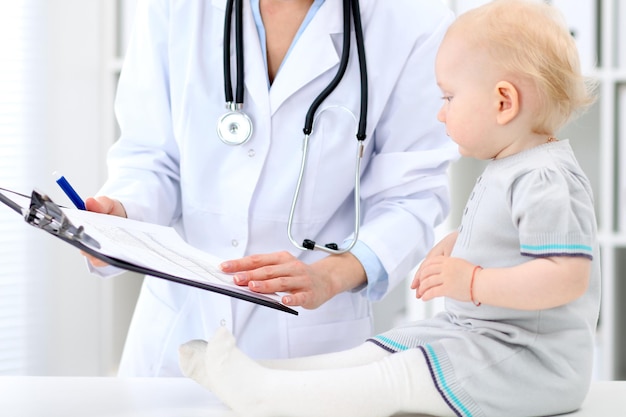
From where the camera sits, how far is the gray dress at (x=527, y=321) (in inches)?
30.1

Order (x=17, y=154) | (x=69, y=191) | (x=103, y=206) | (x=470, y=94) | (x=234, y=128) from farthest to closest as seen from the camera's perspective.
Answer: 1. (x=17, y=154)
2. (x=234, y=128)
3. (x=103, y=206)
4. (x=69, y=191)
5. (x=470, y=94)

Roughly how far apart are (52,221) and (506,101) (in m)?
0.51

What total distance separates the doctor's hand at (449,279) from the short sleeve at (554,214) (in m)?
0.06

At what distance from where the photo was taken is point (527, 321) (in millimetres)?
813

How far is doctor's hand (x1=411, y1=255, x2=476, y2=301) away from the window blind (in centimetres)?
180

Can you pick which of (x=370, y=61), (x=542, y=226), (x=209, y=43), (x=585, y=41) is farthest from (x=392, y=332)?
(x=585, y=41)

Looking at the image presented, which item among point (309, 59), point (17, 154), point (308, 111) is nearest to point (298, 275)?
point (308, 111)

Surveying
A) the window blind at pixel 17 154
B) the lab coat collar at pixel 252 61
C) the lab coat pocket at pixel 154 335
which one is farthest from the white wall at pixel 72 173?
the lab coat collar at pixel 252 61

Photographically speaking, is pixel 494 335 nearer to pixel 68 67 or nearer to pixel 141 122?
pixel 141 122

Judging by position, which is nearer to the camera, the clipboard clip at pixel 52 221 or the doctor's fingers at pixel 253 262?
the clipboard clip at pixel 52 221

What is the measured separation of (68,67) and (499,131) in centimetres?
188

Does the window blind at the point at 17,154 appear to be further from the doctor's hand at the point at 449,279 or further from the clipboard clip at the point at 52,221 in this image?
the doctor's hand at the point at 449,279

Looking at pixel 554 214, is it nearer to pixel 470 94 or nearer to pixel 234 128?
pixel 470 94

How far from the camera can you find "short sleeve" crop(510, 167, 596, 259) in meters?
0.75
